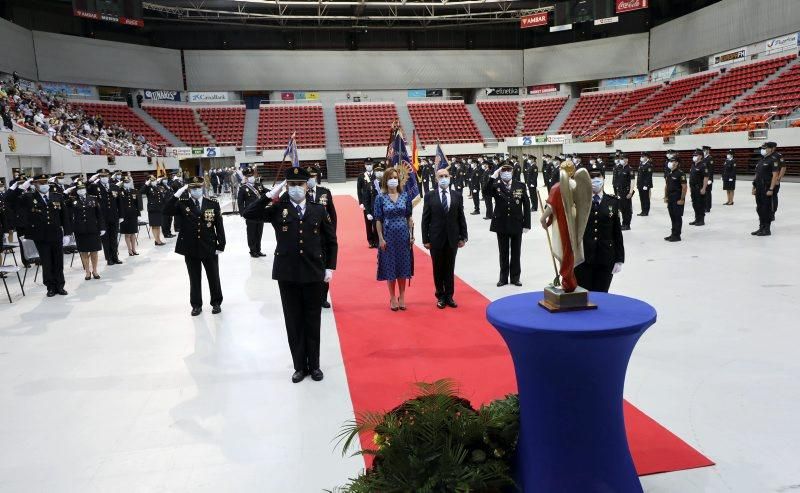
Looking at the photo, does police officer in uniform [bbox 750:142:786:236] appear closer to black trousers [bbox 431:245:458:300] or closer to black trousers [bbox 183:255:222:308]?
black trousers [bbox 431:245:458:300]

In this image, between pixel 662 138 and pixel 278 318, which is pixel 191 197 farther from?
pixel 662 138

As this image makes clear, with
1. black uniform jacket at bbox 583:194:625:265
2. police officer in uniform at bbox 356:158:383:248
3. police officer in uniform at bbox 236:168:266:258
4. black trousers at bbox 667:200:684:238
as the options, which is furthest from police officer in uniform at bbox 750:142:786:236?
police officer in uniform at bbox 236:168:266:258

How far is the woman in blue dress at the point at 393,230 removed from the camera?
562 cm

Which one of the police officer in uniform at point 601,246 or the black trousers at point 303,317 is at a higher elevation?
the police officer in uniform at point 601,246

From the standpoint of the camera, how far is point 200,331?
5.49 meters

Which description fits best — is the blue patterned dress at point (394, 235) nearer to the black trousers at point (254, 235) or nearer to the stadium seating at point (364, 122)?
the black trousers at point (254, 235)

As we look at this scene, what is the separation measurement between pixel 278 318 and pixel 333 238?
6.65ft

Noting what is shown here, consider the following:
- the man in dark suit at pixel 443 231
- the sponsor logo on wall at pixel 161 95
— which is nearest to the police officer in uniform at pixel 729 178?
the man in dark suit at pixel 443 231

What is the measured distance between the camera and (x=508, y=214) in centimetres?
643

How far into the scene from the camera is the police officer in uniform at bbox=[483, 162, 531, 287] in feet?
21.1

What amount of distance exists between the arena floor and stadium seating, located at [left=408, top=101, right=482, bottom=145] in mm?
25308

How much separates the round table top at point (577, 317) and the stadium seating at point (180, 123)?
100ft

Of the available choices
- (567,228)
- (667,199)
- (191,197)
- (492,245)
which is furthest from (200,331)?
(667,199)

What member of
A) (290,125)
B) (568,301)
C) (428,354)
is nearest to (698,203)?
(428,354)
